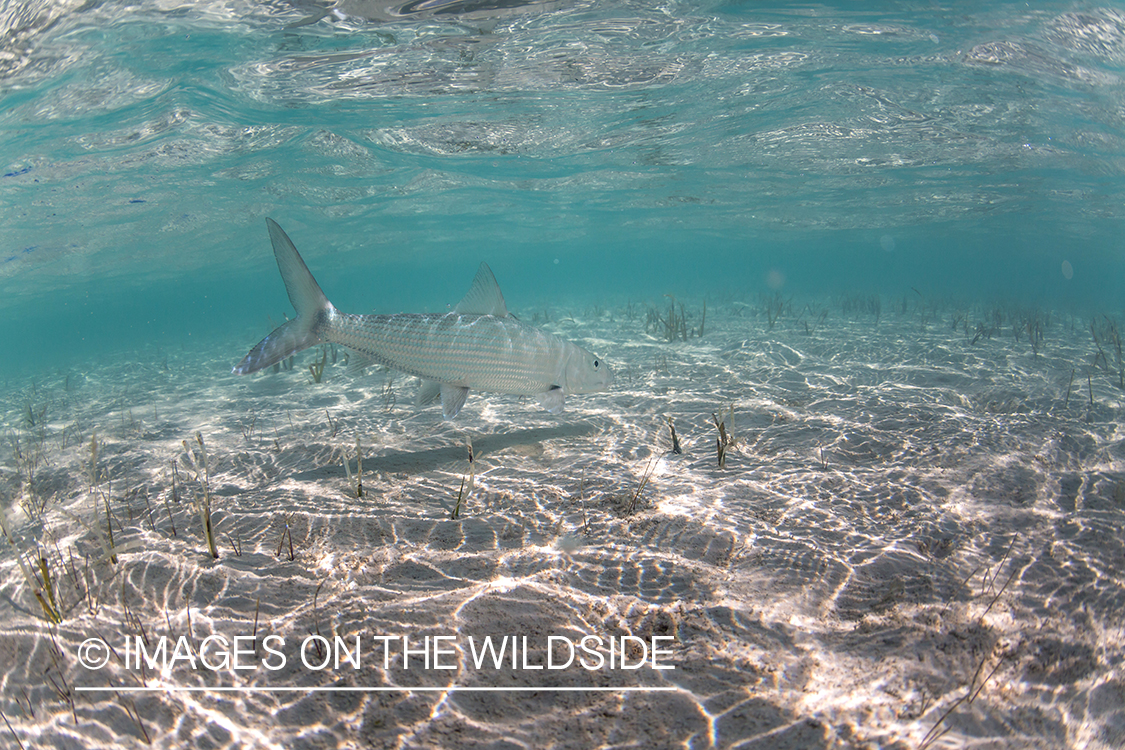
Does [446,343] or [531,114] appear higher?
[531,114]

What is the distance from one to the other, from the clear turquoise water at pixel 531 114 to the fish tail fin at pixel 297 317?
8.20 meters

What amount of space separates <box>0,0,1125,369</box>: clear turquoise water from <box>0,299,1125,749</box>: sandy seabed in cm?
914

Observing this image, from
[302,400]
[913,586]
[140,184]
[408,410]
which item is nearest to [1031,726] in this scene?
[913,586]

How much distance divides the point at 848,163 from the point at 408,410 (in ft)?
73.8

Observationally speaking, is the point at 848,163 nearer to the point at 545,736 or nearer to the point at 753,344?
the point at 753,344

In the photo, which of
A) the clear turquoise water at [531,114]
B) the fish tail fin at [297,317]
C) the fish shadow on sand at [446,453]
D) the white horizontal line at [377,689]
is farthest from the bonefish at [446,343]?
the clear turquoise water at [531,114]

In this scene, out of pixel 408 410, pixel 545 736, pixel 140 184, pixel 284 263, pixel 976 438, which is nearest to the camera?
pixel 545 736

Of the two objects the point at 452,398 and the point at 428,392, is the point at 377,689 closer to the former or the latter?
the point at 452,398

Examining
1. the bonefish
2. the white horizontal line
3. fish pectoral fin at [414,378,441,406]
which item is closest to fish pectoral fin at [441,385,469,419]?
the bonefish

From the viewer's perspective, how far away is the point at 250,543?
11.9 feet

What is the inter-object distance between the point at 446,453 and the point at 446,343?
174cm

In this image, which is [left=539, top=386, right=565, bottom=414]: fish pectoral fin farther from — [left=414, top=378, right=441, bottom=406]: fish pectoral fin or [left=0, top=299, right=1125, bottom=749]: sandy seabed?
[left=414, top=378, right=441, bottom=406]: fish pectoral fin

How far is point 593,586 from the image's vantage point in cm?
306
